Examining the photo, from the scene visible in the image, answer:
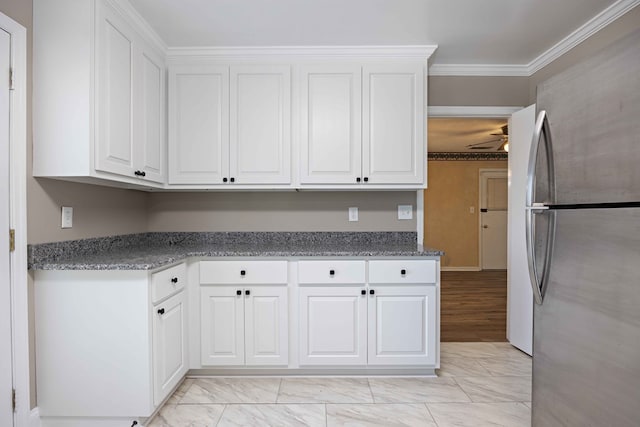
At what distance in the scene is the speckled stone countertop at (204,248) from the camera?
1.82m

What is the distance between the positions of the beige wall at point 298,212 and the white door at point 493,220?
15.5 feet

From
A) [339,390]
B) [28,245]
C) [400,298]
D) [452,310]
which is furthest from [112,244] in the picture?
[452,310]

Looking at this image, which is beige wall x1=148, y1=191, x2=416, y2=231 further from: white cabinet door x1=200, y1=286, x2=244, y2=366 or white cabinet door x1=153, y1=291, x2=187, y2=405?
white cabinet door x1=153, y1=291, x2=187, y2=405

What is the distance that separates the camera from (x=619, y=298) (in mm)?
1087

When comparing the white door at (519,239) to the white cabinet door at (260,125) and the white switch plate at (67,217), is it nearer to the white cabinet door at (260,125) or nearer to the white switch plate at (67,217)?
the white cabinet door at (260,125)

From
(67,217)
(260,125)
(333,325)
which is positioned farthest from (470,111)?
(67,217)

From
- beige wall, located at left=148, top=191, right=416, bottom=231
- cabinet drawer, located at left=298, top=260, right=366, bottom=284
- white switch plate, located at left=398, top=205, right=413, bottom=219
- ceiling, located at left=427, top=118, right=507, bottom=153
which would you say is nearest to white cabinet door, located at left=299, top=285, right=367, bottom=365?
cabinet drawer, located at left=298, top=260, right=366, bottom=284

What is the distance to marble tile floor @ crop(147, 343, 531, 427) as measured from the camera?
6.41ft

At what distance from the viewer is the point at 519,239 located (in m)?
2.95

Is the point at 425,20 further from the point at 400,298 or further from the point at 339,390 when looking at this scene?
the point at 339,390

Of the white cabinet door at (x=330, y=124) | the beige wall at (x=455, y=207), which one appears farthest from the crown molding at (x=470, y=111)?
the beige wall at (x=455, y=207)

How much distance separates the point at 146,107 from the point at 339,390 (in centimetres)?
217

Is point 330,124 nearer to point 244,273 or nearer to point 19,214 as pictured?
point 244,273

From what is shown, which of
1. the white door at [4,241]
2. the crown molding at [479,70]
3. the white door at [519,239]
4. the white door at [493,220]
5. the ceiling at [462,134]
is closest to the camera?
the white door at [4,241]
